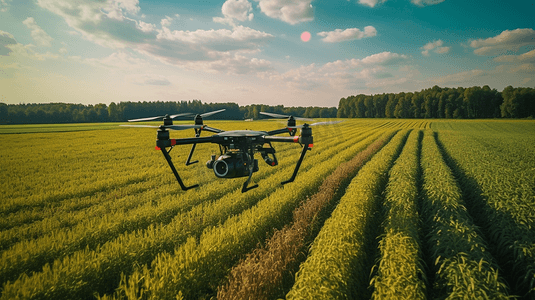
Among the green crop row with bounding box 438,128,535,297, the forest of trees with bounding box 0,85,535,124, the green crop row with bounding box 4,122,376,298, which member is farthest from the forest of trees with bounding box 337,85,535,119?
the green crop row with bounding box 4,122,376,298

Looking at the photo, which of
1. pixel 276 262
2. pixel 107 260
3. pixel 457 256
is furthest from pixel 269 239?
pixel 457 256

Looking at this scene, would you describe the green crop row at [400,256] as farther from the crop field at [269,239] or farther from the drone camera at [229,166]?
the drone camera at [229,166]

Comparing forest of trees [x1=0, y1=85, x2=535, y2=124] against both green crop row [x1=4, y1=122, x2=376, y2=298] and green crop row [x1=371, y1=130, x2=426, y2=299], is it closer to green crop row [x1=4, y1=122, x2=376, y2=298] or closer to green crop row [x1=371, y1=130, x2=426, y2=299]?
green crop row [x1=371, y1=130, x2=426, y2=299]

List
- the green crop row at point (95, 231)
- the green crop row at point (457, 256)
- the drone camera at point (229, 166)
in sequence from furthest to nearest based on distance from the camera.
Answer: the drone camera at point (229, 166) → the green crop row at point (95, 231) → the green crop row at point (457, 256)

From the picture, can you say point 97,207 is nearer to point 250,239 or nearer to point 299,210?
point 250,239

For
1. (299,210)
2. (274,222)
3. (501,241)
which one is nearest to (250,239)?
(274,222)

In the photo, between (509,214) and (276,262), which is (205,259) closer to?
(276,262)

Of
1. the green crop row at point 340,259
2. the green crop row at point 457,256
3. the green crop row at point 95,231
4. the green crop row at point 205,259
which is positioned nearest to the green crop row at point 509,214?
the green crop row at point 457,256
